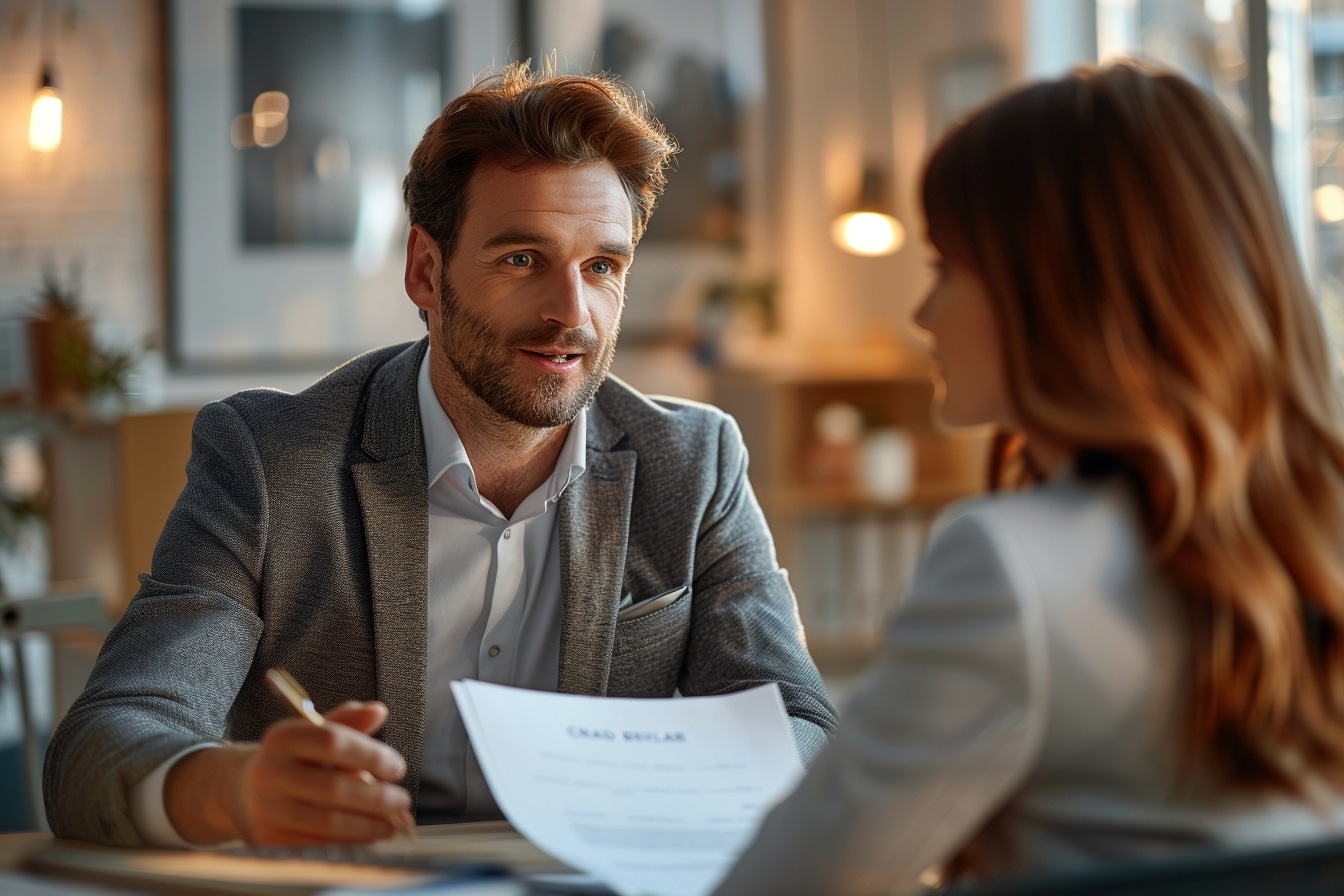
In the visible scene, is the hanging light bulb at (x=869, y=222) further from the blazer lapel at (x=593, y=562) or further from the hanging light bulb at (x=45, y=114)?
the blazer lapel at (x=593, y=562)

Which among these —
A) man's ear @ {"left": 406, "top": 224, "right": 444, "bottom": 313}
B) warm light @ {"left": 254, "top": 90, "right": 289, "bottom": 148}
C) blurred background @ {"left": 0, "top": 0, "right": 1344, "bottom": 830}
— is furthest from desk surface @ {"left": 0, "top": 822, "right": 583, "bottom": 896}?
warm light @ {"left": 254, "top": 90, "right": 289, "bottom": 148}

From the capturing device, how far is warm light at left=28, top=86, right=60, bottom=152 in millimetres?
3920

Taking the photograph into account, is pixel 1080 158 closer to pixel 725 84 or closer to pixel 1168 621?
pixel 1168 621

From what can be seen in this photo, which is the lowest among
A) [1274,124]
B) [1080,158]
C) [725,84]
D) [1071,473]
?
[1071,473]

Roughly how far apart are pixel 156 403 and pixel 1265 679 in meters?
4.16

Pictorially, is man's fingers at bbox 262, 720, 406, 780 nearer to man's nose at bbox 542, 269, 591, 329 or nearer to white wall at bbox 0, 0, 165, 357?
man's nose at bbox 542, 269, 591, 329

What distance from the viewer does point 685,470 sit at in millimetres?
1583

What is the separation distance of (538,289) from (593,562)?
1.06 feet

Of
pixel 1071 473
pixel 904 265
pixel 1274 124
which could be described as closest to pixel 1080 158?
pixel 1071 473

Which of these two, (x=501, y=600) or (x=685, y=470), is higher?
(x=685, y=470)

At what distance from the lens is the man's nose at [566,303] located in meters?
1.50

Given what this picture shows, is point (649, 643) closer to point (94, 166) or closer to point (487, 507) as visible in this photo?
point (487, 507)

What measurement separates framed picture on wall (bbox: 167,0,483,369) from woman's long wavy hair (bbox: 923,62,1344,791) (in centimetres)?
401

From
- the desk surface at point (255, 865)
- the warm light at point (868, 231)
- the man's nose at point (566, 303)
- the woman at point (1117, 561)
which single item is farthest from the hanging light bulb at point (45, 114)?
the woman at point (1117, 561)
